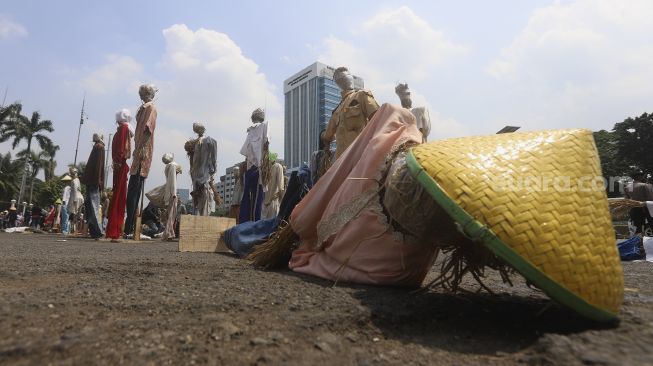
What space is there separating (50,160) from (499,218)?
53856 mm

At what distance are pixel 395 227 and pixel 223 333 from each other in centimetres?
107

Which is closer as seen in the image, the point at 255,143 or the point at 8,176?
the point at 255,143

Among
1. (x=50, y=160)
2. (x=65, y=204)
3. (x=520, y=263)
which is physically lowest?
(x=520, y=263)

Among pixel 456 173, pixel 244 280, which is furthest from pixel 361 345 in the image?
pixel 244 280

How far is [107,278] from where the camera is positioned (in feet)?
6.76

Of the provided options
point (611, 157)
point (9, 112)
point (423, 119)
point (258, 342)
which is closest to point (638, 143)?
point (611, 157)

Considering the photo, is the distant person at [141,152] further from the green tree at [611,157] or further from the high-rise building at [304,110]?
the green tree at [611,157]

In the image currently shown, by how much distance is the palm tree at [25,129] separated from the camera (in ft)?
128

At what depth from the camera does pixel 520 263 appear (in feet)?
3.64

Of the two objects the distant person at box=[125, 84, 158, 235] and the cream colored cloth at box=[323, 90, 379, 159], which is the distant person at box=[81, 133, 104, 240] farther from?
the cream colored cloth at box=[323, 90, 379, 159]

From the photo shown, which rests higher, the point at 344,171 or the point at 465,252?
the point at 344,171

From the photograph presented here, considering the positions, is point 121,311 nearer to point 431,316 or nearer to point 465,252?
point 431,316

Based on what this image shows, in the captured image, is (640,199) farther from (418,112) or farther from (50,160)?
(50,160)

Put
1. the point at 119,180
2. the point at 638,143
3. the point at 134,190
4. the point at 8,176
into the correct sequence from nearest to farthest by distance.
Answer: the point at 134,190, the point at 119,180, the point at 638,143, the point at 8,176
